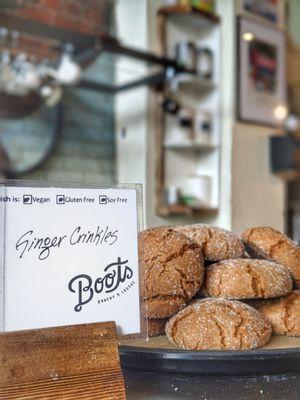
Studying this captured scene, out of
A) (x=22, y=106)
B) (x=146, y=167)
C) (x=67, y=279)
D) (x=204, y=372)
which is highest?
(x=22, y=106)

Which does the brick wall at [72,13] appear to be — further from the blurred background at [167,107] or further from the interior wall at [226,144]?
the interior wall at [226,144]

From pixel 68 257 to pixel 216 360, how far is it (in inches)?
9.5

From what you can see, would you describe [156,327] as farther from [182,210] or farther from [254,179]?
[254,179]

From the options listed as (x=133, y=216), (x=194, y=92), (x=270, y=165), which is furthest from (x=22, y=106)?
(x=133, y=216)

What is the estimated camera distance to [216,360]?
0.66 meters

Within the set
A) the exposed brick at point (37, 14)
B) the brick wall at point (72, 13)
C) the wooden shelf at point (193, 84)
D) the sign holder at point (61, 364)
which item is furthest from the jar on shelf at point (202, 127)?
the sign holder at point (61, 364)

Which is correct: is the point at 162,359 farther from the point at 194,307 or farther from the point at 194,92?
the point at 194,92

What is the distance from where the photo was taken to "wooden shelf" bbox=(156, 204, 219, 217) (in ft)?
8.15

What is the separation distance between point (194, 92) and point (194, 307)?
2.36 m

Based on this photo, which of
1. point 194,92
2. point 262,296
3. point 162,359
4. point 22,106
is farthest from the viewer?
point 194,92

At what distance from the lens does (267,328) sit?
76 centimetres

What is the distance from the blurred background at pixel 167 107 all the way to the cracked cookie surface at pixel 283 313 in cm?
166

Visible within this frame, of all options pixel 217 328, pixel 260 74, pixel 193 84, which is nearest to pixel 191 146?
pixel 193 84

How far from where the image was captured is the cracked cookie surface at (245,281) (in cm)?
82
